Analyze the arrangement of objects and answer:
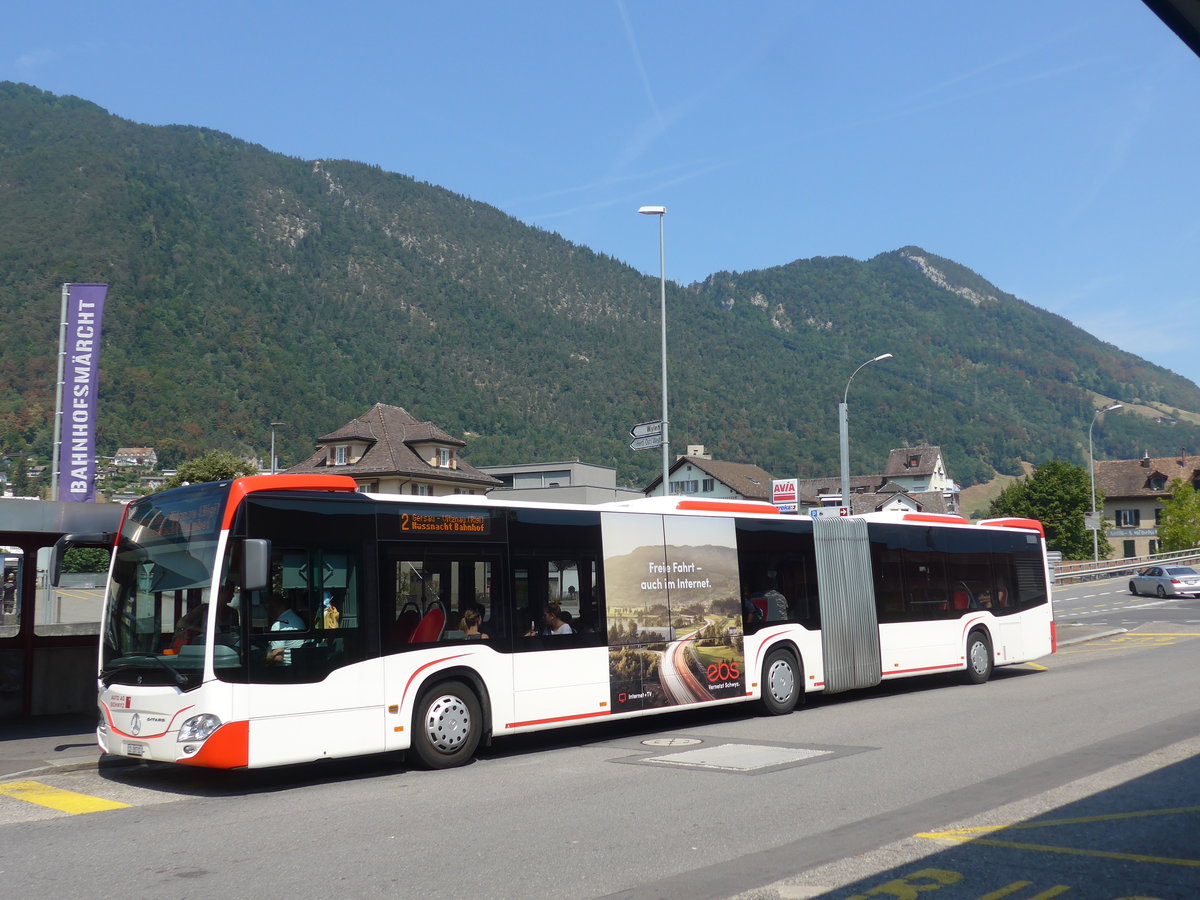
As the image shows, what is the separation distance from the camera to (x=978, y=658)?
62.7 ft

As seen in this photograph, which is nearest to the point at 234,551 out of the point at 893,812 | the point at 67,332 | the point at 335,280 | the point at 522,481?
the point at 893,812

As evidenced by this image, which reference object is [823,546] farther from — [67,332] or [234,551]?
[67,332]

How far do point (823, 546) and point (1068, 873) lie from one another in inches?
394

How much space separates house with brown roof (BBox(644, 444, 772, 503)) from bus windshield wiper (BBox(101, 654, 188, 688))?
84.8 metres

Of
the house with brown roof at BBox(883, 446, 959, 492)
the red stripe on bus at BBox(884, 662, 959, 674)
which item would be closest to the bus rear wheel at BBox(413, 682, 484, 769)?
the red stripe on bus at BBox(884, 662, 959, 674)

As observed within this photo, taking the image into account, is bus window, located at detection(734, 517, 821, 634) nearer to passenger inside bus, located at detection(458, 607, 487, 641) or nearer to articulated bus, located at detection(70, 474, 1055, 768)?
articulated bus, located at detection(70, 474, 1055, 768)

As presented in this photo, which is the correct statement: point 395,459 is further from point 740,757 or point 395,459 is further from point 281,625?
point 281,625

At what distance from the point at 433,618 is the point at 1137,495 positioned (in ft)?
336

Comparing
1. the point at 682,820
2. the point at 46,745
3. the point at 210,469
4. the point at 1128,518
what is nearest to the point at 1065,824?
the point at 682,820

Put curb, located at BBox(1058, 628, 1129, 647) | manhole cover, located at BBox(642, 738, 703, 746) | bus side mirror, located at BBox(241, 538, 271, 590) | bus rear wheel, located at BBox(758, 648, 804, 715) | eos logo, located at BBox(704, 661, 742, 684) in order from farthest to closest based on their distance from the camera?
curb, located at BBox(1058, 628, 1129, 647) → bus rear wheel, located at BBox(758, 648, 804, 715) → eos logo, located at BBox(704, 661, 742, 684) → manhole cover, located at BBox(642, 738, 703, 746) → bus side mirror, located at BBox(241, 538, 271, 590)

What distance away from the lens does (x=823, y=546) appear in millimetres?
16344

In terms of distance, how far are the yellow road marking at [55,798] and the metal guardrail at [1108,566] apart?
50.4 m

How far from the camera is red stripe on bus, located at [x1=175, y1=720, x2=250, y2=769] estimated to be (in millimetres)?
9398

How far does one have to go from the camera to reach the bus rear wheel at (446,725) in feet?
35.6
